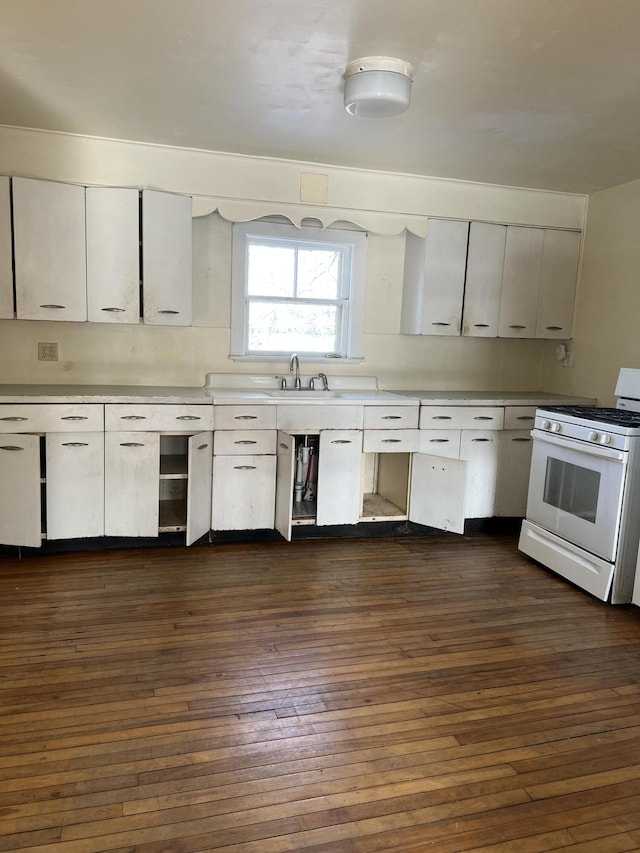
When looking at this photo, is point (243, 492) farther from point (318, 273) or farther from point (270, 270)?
point (318, 273)

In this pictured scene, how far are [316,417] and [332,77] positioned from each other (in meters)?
1.87

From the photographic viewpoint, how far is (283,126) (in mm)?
3283

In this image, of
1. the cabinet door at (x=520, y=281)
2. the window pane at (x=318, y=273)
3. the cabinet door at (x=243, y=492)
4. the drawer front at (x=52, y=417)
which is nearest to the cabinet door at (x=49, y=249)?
the drawer front at (x=52, y=417)

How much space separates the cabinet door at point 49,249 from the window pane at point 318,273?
1453 mm

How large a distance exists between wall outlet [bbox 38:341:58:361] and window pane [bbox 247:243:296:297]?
132cm

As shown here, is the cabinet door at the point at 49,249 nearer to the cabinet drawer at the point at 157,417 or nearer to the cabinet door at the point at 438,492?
the cabinet drawer at the point at 157,417

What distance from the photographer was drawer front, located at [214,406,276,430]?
144 inches

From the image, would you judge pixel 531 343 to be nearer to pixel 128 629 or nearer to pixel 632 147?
pixel 632 147

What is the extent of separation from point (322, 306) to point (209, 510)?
65.8 inches

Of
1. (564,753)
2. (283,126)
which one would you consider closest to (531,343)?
(283,126)

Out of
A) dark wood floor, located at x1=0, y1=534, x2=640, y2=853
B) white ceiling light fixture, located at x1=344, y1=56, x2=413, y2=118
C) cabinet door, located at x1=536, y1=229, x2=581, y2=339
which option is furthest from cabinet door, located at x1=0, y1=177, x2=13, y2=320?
cabinet door, located at x1=536, y1=229, x2=581, y2=339

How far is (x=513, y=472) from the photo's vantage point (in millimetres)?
4281

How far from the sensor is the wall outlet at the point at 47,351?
12.7 ft

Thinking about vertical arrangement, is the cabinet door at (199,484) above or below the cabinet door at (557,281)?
below
